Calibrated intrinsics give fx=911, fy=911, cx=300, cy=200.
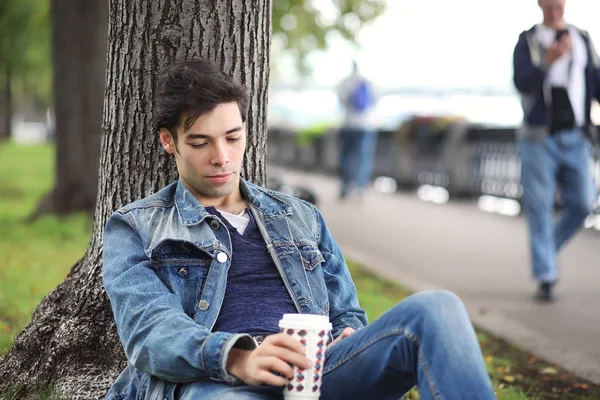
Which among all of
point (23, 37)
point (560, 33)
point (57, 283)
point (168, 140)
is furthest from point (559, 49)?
point (23, 37)

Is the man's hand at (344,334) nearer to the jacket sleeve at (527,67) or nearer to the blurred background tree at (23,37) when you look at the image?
the jacket sleeve at (527,67)

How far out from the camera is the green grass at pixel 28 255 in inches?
249

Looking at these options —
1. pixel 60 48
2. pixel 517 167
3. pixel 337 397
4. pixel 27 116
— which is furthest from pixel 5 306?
pixel 27 116

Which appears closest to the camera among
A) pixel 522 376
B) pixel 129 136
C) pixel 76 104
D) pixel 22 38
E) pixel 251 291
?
pixel 251 291

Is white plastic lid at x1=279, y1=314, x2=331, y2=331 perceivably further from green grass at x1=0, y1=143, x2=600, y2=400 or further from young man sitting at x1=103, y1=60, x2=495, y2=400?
green grass at x1=0, y1=143, x2=600, y2=400

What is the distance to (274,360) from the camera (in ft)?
8.45

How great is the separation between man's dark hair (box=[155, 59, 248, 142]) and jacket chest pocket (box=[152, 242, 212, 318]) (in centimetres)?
41

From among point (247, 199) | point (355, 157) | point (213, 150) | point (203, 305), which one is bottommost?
point (355, 157)

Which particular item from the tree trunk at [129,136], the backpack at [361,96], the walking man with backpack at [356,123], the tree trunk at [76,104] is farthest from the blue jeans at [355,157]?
the tree trunk at [129,136]

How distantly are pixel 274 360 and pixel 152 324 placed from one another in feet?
1.66

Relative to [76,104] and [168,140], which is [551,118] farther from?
[76,104]

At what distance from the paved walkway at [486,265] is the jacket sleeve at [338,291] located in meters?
2.31

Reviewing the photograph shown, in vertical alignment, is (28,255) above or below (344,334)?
below

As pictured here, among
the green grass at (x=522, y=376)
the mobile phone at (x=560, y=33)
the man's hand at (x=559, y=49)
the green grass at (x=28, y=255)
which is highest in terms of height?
the mobile phone at (x=560, y=33)
